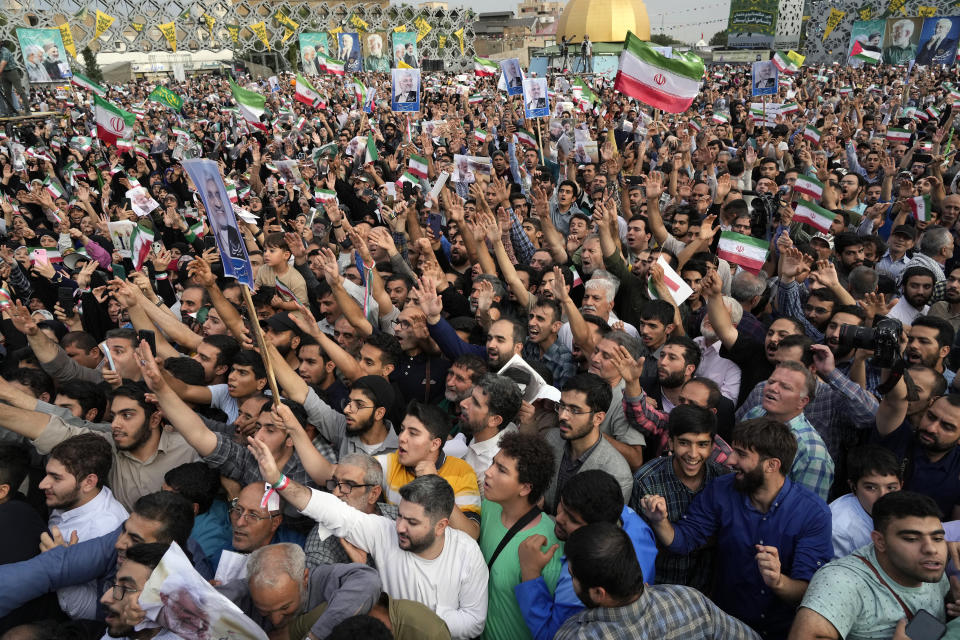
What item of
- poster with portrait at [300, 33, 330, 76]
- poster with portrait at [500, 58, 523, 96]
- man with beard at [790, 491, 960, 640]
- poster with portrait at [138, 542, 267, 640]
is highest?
poster with portrait at [300, 33, 330, 76]

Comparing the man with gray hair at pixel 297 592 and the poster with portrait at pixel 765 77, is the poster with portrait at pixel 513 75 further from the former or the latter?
the man with gray hair at pixel 297 592

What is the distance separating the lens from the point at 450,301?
235 inches

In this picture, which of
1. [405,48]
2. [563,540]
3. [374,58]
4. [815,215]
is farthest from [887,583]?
[374,58]

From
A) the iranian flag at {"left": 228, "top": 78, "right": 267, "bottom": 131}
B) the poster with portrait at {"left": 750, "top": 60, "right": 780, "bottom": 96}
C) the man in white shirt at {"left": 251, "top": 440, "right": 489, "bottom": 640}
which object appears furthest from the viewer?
the poster with portrait at {"left": 750, "top": 60, "right": 780, "bottom": 96}

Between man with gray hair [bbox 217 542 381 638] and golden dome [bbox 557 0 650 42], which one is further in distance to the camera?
golden dome [bbox 557 0 650 42]

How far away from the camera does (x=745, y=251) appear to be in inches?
225

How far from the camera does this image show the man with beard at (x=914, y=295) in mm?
5051

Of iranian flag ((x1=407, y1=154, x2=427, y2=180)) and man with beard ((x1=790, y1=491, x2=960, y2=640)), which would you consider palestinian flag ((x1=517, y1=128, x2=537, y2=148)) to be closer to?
iranian flag ((x1=407, y1=154, x2=427, y2=180))

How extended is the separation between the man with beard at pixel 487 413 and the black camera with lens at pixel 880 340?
190 centimetres

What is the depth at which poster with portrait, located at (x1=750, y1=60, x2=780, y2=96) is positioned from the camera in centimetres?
1457

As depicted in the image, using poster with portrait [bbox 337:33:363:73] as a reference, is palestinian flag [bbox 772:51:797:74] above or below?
below

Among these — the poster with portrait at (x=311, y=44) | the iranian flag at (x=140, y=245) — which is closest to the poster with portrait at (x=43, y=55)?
the poster with portrait at (x=311, y=44)

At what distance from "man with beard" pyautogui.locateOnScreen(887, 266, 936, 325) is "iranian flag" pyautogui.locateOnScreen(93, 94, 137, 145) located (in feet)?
40.9

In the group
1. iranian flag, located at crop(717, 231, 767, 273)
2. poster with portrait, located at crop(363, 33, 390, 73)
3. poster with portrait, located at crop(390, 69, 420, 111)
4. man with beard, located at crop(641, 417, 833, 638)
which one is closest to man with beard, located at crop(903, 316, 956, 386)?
iranian flag, located at crop(717, 231, 767, 273)
